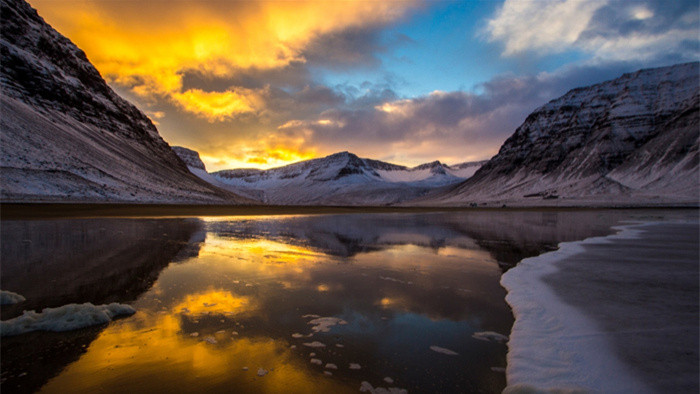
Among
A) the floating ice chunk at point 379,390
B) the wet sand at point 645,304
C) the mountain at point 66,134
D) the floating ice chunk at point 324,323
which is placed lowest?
the floating ice chunk at point 379,390

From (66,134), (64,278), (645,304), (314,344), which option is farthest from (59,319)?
(66,134)

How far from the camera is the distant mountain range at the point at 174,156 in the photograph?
70062 millimetres

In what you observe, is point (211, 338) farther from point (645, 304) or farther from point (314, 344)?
point (645, 304)

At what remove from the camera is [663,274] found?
9.77 metres

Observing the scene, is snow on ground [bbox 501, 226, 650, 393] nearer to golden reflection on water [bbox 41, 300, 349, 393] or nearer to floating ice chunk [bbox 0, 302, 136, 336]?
golden reflection on water [bbox 41, 300, 349, 393]

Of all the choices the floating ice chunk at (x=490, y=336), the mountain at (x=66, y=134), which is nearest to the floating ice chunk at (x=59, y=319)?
the floating ice chunk at (x=490, y=336)

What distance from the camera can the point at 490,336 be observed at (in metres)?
5.82

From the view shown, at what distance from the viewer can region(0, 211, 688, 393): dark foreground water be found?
14.2ft

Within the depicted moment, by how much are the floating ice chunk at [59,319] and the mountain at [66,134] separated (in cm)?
6505

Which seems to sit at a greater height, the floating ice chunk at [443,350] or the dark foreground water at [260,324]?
the dark foreground water at [260,324]

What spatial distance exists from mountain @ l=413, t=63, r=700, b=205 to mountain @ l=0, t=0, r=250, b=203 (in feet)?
388

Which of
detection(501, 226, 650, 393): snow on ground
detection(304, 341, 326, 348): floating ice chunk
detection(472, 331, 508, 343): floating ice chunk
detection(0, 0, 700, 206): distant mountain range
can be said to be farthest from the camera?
detection(0, 0, 700, 206): distant mountain range

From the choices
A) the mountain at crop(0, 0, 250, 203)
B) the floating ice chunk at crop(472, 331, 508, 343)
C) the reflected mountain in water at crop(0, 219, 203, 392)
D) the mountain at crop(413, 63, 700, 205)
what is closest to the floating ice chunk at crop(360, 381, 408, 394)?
the floating ice chunk at crop(472, 331, 508, 343)

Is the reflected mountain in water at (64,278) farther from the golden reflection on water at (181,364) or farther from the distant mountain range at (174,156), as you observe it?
the distant mountain range at (174,156)
